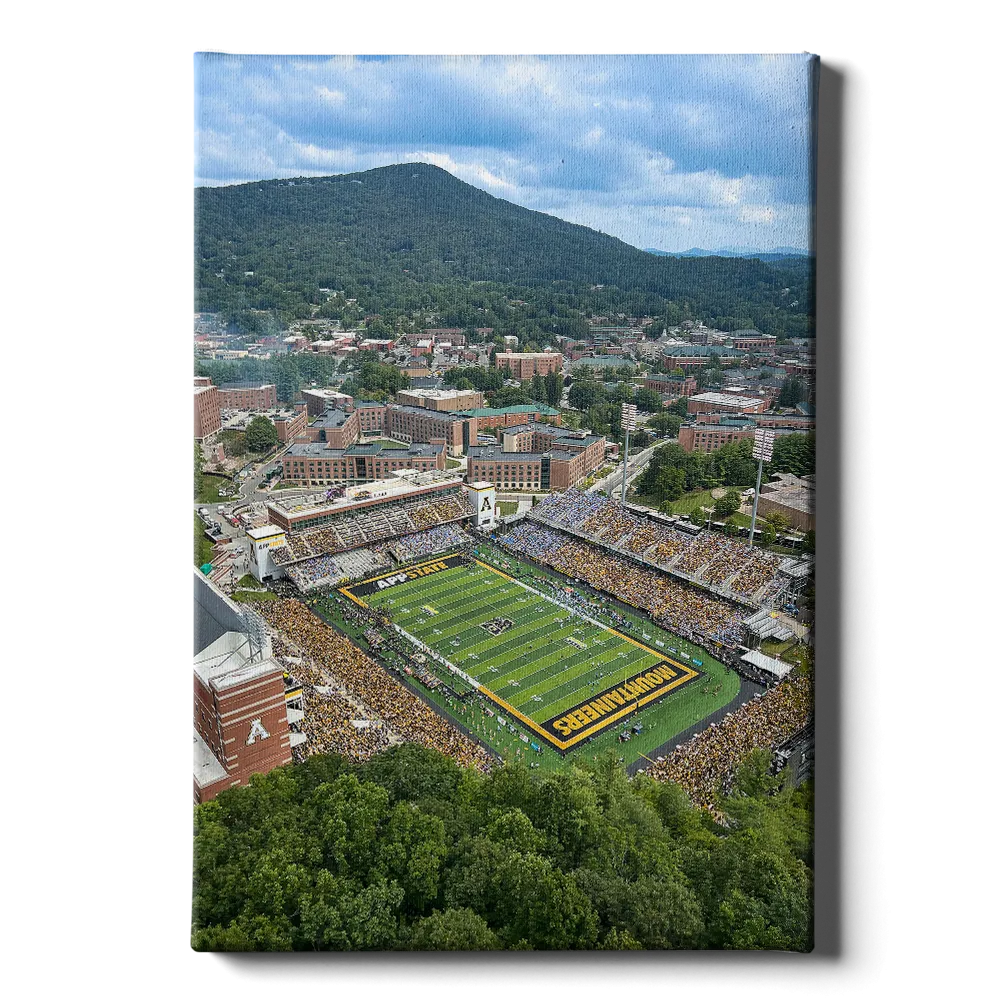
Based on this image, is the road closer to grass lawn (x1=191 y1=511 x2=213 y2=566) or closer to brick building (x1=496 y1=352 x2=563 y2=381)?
brick building (x1=496 y1=352 x2=563 y2=381)

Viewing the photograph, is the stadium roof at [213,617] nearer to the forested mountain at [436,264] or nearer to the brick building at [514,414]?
the forested mountain at [436,264]

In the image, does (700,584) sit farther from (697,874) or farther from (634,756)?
(697,874)

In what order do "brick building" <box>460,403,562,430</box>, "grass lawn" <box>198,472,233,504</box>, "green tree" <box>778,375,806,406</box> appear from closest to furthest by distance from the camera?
"green tree" <box>778,375,806,406</box> → "grass lawn" <box>198,472,233,504</box> → "brick building" <box>460,403,562,430</box>

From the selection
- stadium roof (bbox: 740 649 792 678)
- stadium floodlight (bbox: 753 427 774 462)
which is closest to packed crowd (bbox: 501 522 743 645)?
stadium roof (bbox: 740 649 792 678)

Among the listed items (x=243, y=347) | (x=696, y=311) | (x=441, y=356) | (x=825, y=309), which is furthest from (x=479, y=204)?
(x=441, y=356)

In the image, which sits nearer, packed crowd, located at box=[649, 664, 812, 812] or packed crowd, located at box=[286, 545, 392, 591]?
packed crowd, located at box=[649, 664, 812, 812]

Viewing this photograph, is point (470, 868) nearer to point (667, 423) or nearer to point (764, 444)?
point (764, 444)

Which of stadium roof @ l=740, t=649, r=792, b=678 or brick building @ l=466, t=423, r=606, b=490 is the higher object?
brick building @ l=466, t=423, r=606, b=490

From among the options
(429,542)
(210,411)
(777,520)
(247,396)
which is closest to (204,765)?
(210,411)
